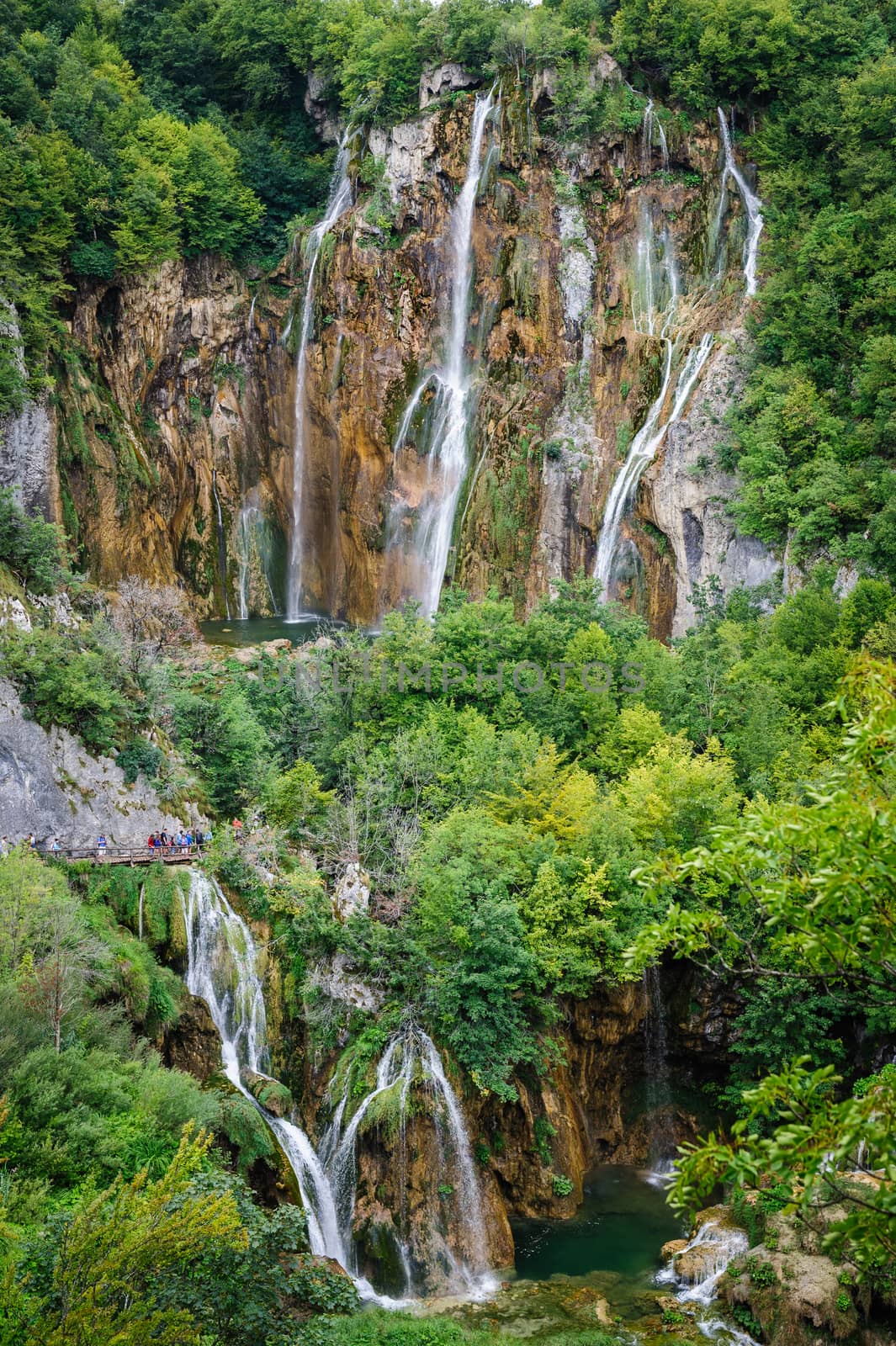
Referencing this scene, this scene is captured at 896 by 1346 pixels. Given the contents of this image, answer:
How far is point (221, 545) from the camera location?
5056 cm

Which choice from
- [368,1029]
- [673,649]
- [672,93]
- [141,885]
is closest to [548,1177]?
[368,1029]

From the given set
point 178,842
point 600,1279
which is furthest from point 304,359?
point 600,1279

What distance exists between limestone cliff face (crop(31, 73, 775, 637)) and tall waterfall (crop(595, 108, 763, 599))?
1.05ft

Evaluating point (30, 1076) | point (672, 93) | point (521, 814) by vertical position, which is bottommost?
point (30, 1076)

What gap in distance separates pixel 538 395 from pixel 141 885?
27286 millimetres

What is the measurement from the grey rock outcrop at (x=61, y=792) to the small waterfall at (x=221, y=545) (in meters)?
24.5

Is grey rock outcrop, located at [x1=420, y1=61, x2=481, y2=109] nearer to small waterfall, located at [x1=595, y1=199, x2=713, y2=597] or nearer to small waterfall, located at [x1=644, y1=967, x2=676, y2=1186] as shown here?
small waterfall, located at [x1=595, y1=199, x2=713, y2=597]

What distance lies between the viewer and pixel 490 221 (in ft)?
148

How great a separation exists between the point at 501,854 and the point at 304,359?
32.7 m

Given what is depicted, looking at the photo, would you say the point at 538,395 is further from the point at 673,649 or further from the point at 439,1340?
the point at 439,1340

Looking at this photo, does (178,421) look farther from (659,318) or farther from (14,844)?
(14,844)

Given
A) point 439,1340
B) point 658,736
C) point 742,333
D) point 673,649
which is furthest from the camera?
point 742,333

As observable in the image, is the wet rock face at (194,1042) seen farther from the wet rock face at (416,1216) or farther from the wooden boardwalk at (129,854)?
the wet rock face at (416,1216)

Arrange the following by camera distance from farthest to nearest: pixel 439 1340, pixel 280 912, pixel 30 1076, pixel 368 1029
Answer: pixel 280 912, pixel 368 1029, pixel 439 1340, pixel 30 1076
